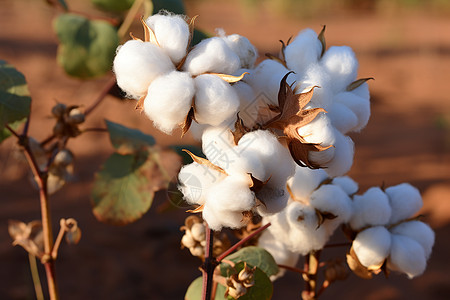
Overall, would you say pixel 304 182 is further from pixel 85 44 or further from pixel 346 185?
pixel 85 44

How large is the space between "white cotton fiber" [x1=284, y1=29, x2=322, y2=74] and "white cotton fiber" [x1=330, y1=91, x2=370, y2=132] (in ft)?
0.17

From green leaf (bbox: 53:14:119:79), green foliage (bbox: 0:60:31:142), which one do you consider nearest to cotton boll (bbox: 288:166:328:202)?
green foliage (bbox: 0:60:31:142)

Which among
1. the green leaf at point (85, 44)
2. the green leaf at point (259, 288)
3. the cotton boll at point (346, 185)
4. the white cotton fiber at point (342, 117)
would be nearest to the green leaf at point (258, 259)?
the green leaf at point (259, 288)

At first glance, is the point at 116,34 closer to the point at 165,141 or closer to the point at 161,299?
the point at 161,299

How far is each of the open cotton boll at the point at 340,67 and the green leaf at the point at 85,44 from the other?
0.56m

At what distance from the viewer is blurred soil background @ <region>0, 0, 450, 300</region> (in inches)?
75.9

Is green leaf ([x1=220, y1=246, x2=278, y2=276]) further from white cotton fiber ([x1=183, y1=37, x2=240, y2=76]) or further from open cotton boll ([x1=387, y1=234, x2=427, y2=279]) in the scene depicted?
white cotton fiber ([x1=183, y1=37, x2=240, y2=76])

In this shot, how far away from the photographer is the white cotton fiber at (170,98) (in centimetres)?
42

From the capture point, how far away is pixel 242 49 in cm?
52

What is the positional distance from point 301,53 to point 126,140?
385mm

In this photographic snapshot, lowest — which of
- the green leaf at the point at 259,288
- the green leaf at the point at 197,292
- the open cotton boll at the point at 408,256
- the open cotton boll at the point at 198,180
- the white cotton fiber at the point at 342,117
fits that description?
the green leaf at the point at 197,292

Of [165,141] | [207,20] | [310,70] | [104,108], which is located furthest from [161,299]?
[207,20]

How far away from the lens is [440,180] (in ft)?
8.62

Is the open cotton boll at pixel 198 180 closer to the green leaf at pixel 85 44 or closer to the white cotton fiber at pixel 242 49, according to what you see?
the white cotton fiber at pixel 242 49
